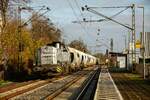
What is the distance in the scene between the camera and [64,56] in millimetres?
45375

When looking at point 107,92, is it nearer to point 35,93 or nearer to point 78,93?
point 78,93

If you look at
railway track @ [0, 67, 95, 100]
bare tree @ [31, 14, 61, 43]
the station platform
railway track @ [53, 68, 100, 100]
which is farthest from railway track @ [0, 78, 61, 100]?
bare tree @ [31, 14, 61, 43]

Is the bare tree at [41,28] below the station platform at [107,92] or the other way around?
the other way around

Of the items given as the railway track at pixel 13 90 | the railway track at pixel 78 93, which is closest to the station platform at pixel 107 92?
the railway track at pixel 78 93

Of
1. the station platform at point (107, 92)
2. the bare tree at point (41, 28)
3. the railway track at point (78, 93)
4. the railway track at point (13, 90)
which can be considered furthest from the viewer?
the bare tree at point (41, 28)

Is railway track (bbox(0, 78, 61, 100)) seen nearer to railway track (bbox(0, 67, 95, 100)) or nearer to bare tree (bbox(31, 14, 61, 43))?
railway track (bbox(0, 67, 95, 100))

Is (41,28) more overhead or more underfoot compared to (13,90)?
more overhead

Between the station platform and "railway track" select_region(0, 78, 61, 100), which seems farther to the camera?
"railway track" select_region(0, 78, 61, 100)

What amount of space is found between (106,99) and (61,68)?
20.3 metres

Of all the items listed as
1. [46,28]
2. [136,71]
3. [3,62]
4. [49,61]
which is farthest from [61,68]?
[46,28]

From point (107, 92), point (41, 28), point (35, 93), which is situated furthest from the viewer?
point (41, 28)

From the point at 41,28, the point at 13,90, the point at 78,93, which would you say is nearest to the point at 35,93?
the point at 78,93

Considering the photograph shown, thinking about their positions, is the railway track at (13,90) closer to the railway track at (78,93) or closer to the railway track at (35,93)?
the railway track at (35,93)

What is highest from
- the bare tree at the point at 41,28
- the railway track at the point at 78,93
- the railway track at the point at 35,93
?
the bare tree at the point at 41,28
